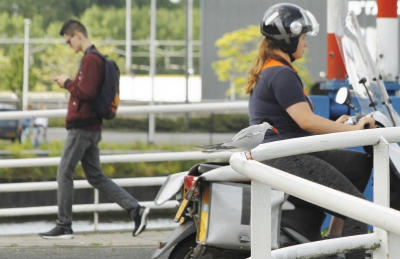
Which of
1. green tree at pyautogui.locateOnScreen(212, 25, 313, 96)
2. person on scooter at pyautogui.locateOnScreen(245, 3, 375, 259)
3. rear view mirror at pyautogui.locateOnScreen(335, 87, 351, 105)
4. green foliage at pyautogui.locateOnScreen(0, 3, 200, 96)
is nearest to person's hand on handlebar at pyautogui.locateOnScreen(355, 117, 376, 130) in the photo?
person on scooter at pyautogui.locateOnScreen(245, 3, 375, 259)

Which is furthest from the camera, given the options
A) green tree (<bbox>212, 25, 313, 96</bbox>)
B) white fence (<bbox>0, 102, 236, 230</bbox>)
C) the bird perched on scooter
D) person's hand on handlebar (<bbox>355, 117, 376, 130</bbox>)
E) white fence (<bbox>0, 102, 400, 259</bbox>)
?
green tree (<bbox>212, 25, 313, 96</bbox>)

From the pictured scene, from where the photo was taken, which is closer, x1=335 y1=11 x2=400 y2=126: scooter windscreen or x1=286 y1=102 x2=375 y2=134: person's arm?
x1=286 y1=102 x2=375 y2=134: person's arm

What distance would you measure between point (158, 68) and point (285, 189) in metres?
62.3

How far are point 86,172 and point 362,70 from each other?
2840mm

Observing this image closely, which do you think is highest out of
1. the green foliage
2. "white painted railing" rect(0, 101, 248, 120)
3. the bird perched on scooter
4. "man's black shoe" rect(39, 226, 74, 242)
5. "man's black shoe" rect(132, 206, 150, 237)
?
the green foliage

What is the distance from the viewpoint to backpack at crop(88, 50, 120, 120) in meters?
6.95

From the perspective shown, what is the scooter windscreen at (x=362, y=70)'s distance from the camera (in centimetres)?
493

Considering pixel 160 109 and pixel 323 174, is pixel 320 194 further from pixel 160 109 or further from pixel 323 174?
pixel 160 109

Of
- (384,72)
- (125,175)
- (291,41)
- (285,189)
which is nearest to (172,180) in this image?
(291,41)

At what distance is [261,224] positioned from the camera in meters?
3.13

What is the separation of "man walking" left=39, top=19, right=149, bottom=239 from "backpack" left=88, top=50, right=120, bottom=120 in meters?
0.04

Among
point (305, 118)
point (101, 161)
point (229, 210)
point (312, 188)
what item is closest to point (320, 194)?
point (312, 188)

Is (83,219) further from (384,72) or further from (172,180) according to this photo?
(172,180)

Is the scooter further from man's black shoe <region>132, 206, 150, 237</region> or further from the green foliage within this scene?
the green foliage
